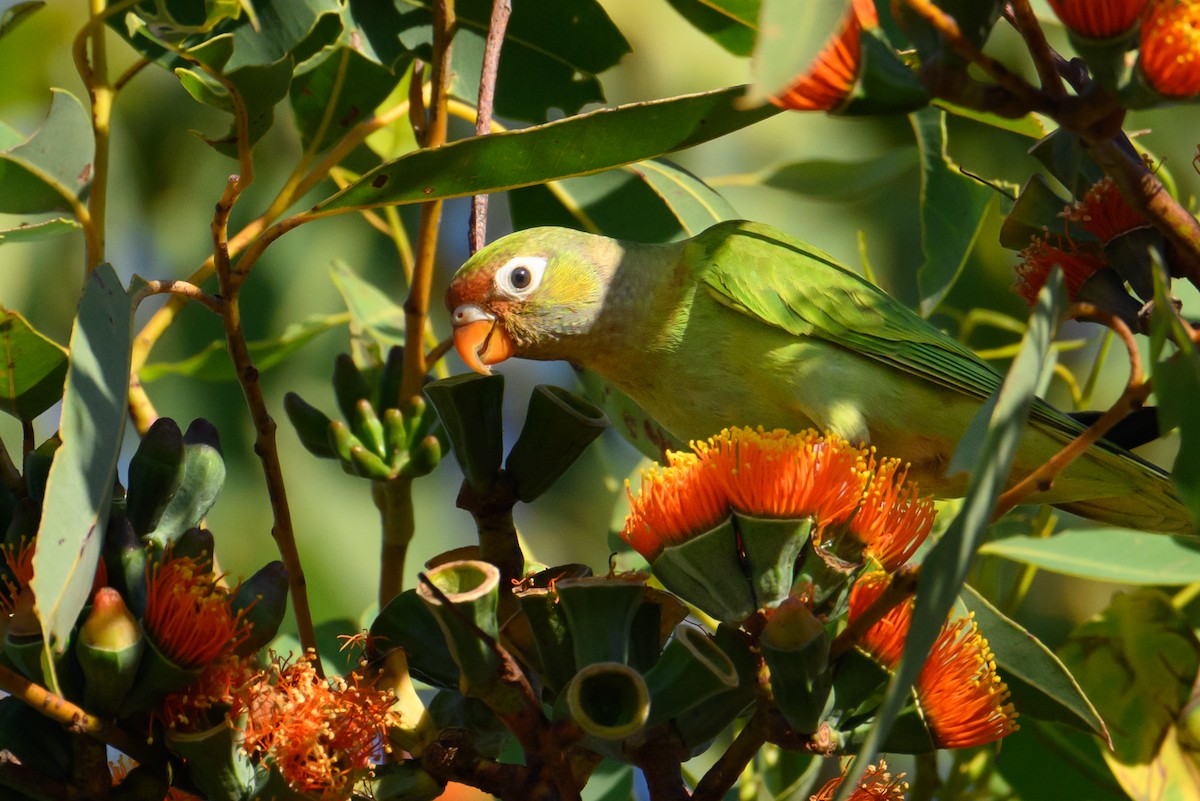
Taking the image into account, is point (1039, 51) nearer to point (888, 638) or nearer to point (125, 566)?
point (888, 638)

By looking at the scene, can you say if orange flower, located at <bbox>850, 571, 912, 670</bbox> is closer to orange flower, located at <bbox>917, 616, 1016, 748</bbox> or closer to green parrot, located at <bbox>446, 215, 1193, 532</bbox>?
orange flower, located at <bbox>917, 616, 1016, 748</bbox>

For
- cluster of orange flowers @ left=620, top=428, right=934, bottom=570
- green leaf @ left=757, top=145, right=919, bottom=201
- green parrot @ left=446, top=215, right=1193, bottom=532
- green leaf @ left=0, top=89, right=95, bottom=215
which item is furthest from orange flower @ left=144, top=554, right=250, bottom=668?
green leaf @ left=757, top=145, right=919, bottom=201

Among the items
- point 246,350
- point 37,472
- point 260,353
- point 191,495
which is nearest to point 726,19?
point 260,353

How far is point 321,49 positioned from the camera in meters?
2.20

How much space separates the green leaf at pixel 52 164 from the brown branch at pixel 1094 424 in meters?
1.61

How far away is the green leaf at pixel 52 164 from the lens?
2113 millimetres

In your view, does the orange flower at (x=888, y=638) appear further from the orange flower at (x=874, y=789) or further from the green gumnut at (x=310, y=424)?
the green gumnut at (x=310, y=424)

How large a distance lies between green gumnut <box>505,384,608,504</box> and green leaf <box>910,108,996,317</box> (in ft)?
3.26

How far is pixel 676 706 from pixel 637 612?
0.55 ft

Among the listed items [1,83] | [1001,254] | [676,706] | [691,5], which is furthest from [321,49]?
[1001,254]

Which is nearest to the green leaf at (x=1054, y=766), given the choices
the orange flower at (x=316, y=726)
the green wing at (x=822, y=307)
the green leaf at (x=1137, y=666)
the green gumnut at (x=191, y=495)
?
the green leaf at (x=1137, y=666)

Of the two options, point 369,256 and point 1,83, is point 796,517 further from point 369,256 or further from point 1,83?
point 1,83

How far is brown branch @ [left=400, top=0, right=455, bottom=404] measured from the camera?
2.23 m

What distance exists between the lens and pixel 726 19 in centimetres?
263
